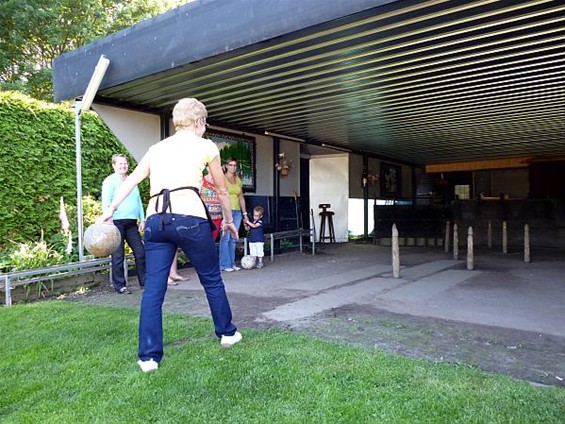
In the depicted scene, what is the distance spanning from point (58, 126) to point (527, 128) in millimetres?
9374

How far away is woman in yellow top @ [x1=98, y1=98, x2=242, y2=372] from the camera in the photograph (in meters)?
2.77

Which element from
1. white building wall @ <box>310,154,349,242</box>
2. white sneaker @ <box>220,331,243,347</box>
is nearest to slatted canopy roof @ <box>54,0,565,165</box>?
white sneaker @ <box>220,331,243,347</box>

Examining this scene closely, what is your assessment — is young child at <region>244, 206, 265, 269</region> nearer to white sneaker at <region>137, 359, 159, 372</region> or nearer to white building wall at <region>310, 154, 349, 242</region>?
white sneaker at <region>137, 359, 159, 372</region>

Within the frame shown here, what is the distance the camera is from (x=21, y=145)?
6.44 meters

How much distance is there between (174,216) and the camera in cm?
276

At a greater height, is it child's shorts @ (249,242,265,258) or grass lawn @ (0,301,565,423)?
child's shorts @ (249,242,265,258)

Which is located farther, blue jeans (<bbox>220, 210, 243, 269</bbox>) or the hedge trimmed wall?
blue jeans (<bbox>220, 210, 243, 269</bbox>)

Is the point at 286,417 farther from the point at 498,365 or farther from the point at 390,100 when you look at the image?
the point at 390,100

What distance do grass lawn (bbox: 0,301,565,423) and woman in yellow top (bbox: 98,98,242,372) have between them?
308 mm

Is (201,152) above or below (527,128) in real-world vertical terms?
below

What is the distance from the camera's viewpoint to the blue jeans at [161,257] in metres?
2.76

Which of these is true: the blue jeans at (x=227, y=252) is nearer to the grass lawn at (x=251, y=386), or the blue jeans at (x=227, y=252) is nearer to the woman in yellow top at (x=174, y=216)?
the grass lawn at (x=251, y=386)

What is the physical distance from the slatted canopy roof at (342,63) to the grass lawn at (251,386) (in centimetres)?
303

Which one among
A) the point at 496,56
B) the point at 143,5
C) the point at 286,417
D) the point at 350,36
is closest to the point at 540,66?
the point at 496,56
